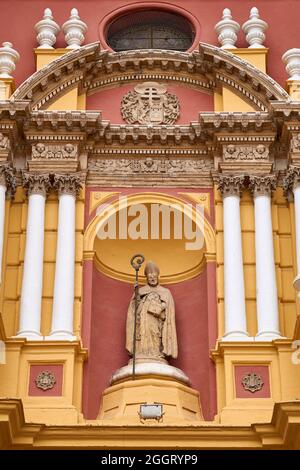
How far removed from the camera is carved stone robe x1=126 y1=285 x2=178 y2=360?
57.8 ft

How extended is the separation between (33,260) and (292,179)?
4.15m

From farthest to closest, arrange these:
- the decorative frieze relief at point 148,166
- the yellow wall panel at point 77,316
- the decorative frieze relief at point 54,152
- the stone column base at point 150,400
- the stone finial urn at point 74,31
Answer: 1. the stone finial urn at point 74,31
2. the decorative frieze relief at point 148,166
3. the decorative frieze relief at point 54,152
4. the yellow wall panel at point 77,316
5. the stone column base at point 150,400

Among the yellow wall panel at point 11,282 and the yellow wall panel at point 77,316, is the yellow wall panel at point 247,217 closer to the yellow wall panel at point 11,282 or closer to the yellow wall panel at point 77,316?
the yellow wall panel at point 77,316

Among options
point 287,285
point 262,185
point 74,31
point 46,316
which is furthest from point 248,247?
point 74,31

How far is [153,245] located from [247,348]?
9.63ft

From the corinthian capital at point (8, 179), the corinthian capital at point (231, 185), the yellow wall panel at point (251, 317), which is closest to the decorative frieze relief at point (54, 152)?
the corinthian capital at point (8, 179)

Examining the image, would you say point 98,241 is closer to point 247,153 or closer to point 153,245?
point 153,245

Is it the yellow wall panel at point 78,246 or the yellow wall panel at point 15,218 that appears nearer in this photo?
the yellow wall panel at point 78,246

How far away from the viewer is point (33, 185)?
18516 mm

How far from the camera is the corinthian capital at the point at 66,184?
1850 cm

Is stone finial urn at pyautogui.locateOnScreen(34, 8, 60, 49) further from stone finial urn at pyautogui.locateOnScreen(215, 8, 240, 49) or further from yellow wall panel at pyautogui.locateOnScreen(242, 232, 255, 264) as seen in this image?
yellow wall panel at pyautogui.locateOnScreen(242, 232, 255, 264)

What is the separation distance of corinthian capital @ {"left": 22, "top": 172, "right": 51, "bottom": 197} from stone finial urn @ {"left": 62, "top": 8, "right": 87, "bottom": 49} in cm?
253

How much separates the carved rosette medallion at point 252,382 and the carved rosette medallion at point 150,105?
4.68 m

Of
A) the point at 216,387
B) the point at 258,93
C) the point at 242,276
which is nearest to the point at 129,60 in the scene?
the point at 258,93
